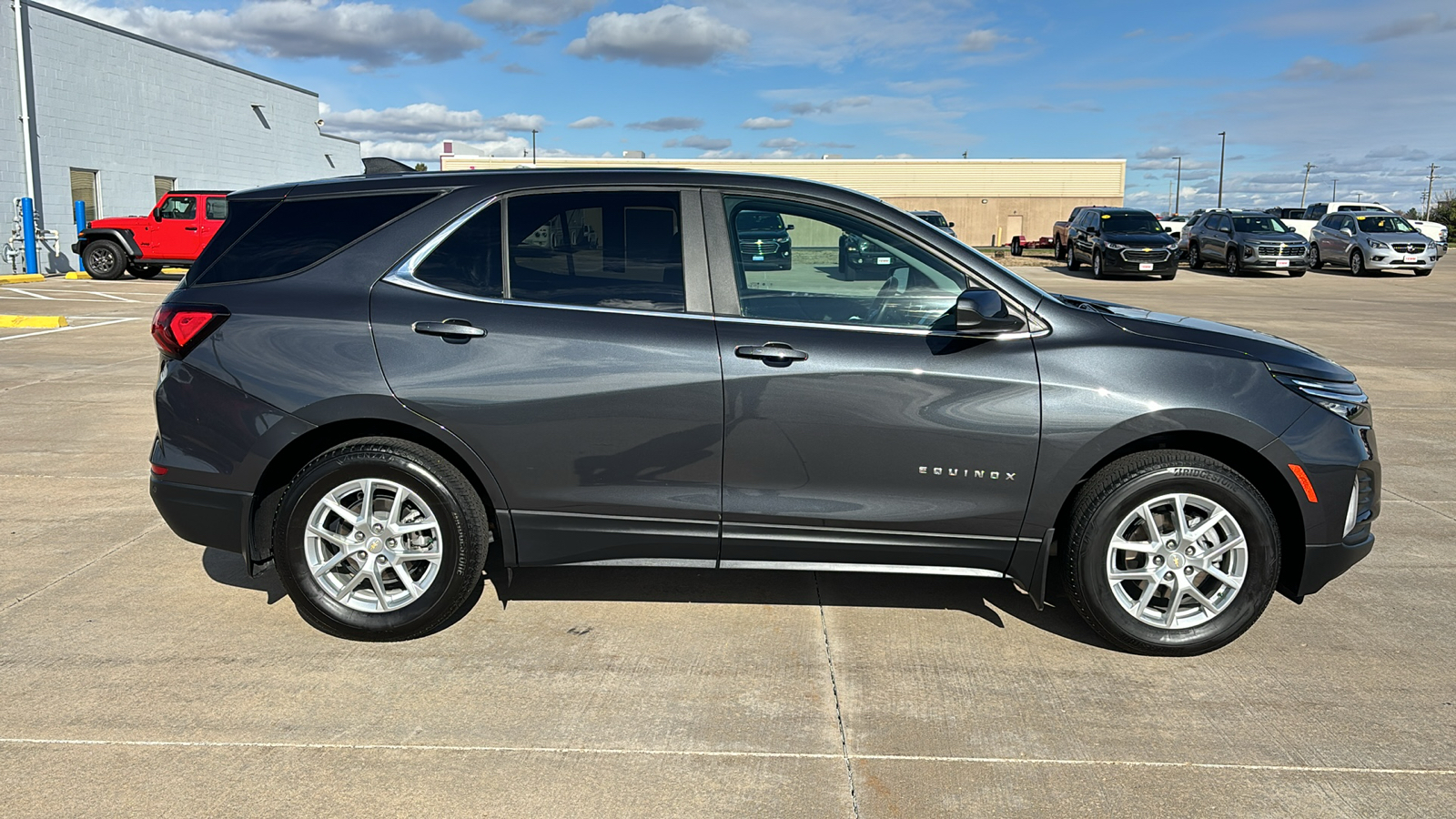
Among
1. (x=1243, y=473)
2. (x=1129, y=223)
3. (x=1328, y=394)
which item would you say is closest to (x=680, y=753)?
(x=1243, y=473)

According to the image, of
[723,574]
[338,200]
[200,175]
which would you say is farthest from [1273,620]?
[200,175]

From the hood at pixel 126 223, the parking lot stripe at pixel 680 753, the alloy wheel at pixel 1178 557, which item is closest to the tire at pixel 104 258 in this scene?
the hood at pixel 126 223

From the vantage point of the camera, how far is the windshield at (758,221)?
4.19 m

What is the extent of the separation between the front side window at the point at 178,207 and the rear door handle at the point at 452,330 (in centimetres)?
2271

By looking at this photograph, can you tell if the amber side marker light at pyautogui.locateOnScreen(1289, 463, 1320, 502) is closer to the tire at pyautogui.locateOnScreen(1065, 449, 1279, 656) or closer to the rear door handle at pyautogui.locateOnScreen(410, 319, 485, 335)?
the tire at pyautogui.locateOnScreen(1065, 449, 1279, 656)

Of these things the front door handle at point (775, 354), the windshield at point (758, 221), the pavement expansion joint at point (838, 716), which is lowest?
the pavement expansion joint at point (838, 716)

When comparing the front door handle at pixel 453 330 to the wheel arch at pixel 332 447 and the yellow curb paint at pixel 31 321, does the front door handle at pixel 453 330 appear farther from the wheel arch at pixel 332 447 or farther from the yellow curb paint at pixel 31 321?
the yellow curb paint at pixel 31 321

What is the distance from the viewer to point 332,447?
4184 mm

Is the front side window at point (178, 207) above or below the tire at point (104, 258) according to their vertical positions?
above

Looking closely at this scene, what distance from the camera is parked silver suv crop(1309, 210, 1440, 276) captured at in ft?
95.6

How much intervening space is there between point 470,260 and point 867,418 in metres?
1.65

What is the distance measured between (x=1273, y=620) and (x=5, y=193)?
26.4m

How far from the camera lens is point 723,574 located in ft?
16.7

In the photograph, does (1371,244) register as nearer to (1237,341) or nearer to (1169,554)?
(1237,341)
